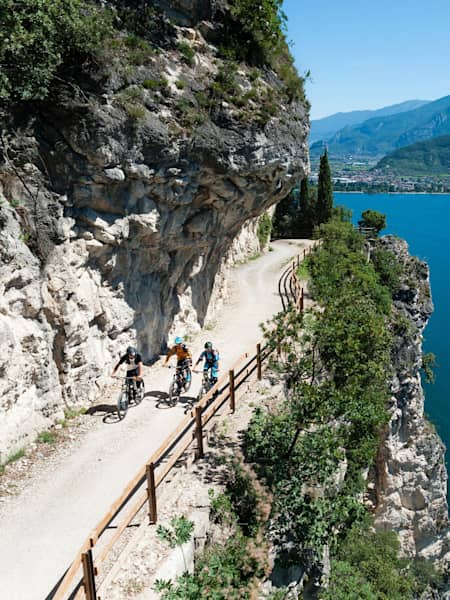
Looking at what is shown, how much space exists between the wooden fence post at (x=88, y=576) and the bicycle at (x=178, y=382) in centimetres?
648

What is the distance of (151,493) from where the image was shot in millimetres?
8766

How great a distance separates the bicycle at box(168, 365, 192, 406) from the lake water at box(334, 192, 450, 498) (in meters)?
34.7

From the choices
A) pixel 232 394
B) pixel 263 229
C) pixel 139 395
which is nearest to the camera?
pixel 232 394

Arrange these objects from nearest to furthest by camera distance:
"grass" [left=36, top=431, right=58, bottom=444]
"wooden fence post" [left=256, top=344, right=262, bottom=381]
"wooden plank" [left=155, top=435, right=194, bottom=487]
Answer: "wooden plank" [left=155, top=435, right=194, bottom=487], "grass" [left=36, top=431, right=58, bottom=444], "wooden fence post" [left=256, top=344, right=262, bottom=381]

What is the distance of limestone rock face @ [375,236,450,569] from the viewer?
26906 mm

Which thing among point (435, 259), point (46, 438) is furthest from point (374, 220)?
point (435, 259)

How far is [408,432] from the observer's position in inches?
1115

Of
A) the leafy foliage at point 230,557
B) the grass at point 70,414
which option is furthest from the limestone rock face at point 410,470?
the grass at point 70,414

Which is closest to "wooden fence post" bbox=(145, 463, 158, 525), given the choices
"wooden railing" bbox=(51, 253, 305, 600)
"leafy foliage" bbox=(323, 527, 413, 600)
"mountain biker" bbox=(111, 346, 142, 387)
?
"wooden railing" bbox=(51, 253, 305, 600)

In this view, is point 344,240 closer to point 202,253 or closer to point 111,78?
point 202,253

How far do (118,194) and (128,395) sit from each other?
5196mm

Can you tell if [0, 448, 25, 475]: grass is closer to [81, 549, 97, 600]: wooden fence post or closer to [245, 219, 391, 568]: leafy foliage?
[81, 549, 97, 600]: wooden fence post

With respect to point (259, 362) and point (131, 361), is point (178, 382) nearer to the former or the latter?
point (131, 361)

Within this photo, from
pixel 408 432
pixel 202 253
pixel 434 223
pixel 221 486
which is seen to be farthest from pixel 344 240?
pixel 434 223
